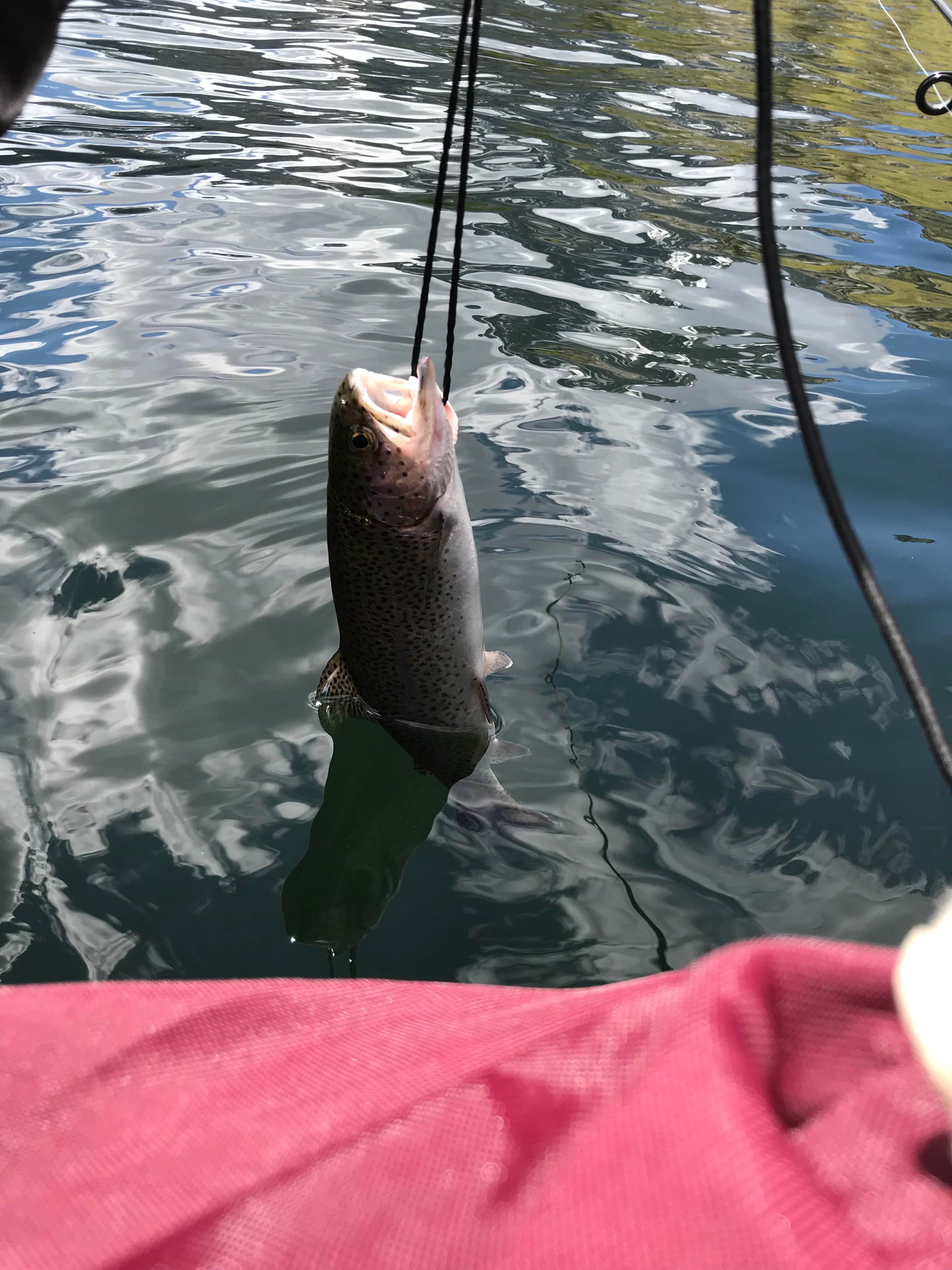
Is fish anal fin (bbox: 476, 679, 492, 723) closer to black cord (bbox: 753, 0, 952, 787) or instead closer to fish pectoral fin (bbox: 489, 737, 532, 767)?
fish pectoral fin (bbox: 489, 737, 532, 767)

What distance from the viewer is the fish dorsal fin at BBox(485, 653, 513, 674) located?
382cm

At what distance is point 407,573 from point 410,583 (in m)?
0.04

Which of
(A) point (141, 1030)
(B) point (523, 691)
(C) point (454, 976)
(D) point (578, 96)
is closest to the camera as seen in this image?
(A) point (141, 1030)

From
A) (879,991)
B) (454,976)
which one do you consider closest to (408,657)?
(454,976)

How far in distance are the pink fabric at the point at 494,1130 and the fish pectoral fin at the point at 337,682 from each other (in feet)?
5.44

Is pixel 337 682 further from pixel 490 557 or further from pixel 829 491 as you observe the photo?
pixel 829 491

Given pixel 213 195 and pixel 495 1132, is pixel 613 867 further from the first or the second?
pixel 213 195

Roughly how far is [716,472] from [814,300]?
132 inches

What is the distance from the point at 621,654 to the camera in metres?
4.60

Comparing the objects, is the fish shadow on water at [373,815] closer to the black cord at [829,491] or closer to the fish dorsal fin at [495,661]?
the fish dorsal fin at [495,661]

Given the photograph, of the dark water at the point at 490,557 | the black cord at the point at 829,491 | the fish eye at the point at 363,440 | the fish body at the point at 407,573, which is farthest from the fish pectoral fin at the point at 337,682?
the black cord at the point at 829,491

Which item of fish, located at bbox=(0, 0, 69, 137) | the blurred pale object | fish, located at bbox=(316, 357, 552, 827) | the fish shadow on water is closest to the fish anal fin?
fish, located at bbox=(316, 357, 552, 827)

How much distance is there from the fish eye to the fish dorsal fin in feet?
3.12

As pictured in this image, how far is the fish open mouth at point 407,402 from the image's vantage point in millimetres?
3045
